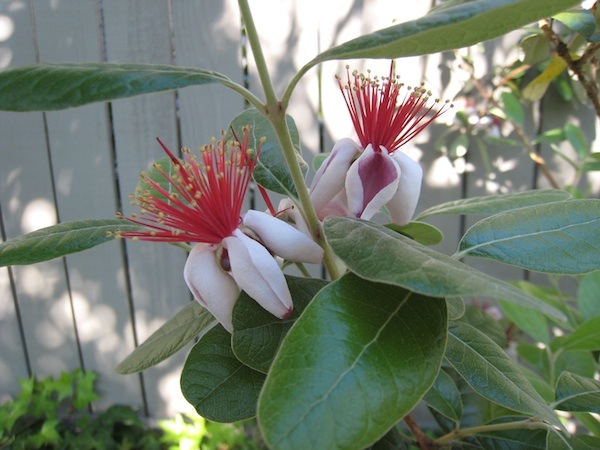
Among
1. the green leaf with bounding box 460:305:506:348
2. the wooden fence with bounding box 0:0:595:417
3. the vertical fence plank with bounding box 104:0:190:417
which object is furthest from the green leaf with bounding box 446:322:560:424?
the vertical fence plank with bounding box 104:0:190:417

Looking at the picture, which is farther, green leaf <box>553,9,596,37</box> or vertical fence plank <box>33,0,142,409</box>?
vertical fence plank <box>33,0,142,409</box>

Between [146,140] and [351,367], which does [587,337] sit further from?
[146,140]

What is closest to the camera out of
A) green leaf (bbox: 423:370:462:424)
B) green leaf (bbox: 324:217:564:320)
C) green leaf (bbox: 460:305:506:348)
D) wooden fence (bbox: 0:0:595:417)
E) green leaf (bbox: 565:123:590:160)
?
green leaf (bbox: 324:217:564:320)

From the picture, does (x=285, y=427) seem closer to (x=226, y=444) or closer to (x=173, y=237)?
(x=173, y=237)

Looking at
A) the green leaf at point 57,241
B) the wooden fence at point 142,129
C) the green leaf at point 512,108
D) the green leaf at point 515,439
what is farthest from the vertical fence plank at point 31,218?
the green leaf at point 515,439

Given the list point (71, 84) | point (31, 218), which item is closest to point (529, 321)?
point (71, 84)

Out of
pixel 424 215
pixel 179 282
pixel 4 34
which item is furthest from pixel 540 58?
pixel 4 34

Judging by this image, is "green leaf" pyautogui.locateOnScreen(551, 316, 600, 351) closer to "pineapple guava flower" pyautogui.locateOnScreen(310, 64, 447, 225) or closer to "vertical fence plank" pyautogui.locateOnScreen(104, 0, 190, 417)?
"pineapple guava flower" pyautogui.locateOnScreen(310, 64, 447, 225)

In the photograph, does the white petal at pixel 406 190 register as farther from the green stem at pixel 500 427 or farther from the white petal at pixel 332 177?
the green stem at pixel 500 427
